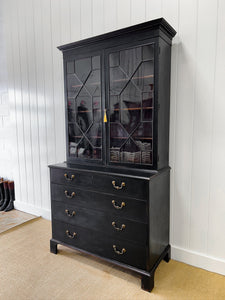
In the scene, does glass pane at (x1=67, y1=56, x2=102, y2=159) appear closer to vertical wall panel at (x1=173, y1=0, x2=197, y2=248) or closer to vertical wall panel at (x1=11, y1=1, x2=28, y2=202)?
vertical wall panel at (x1=173, y1=0, x2=197, y2=248)

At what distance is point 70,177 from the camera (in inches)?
82.8

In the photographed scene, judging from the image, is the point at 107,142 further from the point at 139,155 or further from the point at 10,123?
the point at 10,123

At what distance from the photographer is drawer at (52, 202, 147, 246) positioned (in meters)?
1.77

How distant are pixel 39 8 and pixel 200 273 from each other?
3402mm

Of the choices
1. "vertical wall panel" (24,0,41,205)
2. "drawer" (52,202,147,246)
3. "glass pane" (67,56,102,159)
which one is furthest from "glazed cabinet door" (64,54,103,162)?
"vertical wall panel" (24,0,41,205)

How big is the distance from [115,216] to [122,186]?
11.0 inches

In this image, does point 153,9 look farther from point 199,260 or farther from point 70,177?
point 199,260

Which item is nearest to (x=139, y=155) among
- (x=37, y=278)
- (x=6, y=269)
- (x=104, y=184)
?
(x=104, y=184)

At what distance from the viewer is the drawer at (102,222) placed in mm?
1768

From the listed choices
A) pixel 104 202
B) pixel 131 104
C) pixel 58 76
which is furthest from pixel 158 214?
pixel 58 76

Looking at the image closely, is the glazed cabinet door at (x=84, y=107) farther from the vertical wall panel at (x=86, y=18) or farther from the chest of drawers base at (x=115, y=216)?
the vertical wall panel at (x=86, y=18)

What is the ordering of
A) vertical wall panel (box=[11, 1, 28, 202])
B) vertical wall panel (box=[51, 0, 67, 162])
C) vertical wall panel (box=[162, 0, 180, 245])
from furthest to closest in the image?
vertical wall panel (box=[11, 1, 28, 202])
vertical wall panel (box=[51, 0, 67, 162])
vertical wall panel (box=[162, 0, 180, 245])

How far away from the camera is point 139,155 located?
6.17ft

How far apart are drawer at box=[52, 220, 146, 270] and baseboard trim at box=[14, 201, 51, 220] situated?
0.83m
